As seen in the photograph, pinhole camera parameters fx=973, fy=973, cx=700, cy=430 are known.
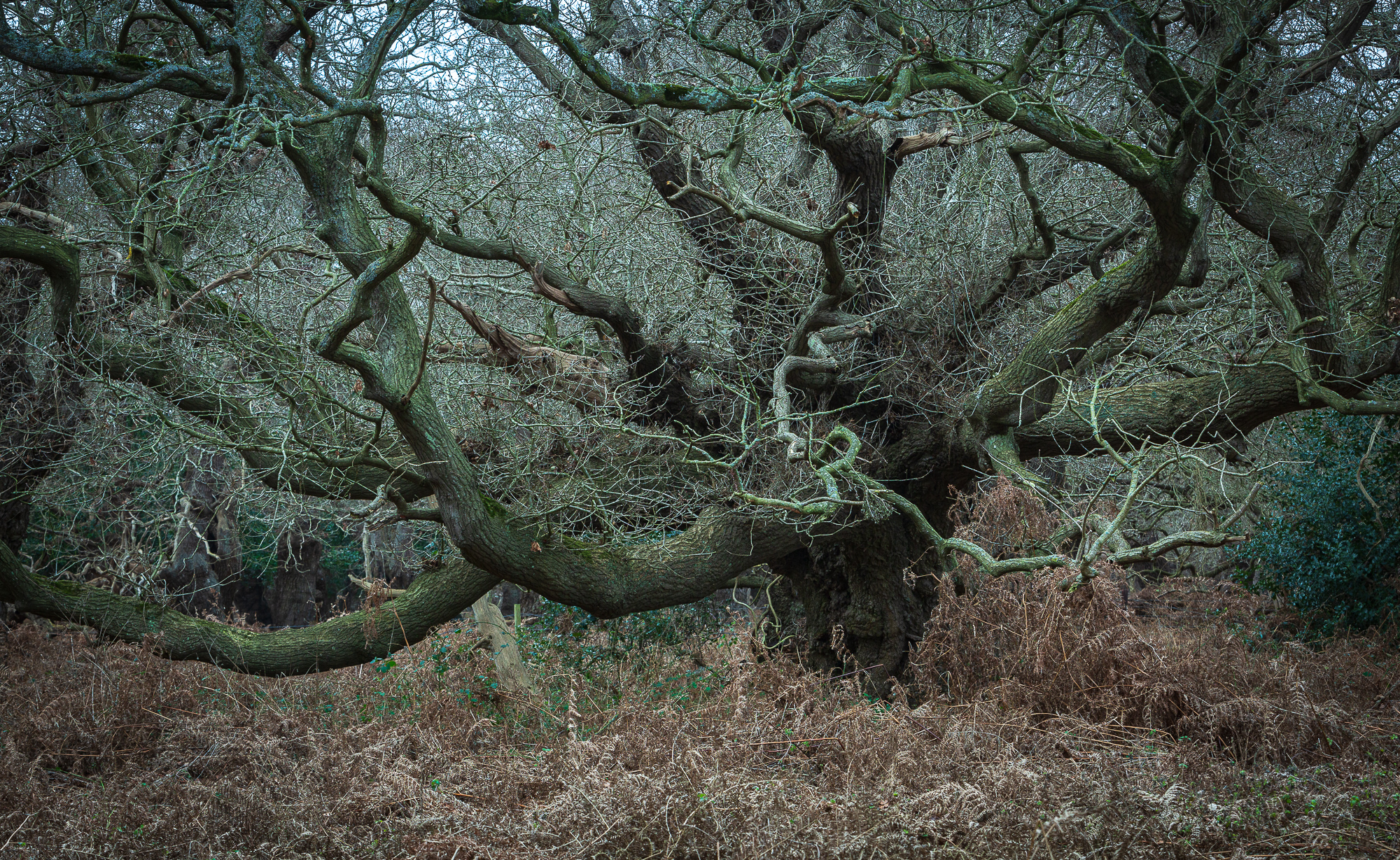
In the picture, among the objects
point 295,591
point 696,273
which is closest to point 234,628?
point 696,273

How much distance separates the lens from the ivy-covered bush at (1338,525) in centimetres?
1023

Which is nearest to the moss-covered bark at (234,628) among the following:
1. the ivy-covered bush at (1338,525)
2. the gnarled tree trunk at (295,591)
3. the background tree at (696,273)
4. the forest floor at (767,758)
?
the background tree at (696,273)

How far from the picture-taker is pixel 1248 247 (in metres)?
8.25

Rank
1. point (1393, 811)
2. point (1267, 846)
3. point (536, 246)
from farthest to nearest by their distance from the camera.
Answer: point (536, 246) → point (1393, 811) → point (1267, 846)

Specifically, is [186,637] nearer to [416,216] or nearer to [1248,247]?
[416,216]

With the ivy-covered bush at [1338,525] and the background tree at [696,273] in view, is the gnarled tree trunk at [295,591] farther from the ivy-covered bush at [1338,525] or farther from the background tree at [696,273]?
the ivy-covered bush at [1338,525]

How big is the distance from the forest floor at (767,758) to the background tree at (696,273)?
0.76 m

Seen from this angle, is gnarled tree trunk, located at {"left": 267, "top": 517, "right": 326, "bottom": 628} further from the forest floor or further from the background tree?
the background tree

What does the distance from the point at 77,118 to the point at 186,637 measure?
12.9 feet

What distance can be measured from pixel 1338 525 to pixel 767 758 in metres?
8.33

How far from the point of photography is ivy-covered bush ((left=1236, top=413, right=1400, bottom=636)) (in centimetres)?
1023

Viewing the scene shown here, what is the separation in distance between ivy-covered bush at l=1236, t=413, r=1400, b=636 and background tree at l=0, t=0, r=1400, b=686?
3.13 m

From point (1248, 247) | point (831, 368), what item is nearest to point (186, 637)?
point (831, 368)

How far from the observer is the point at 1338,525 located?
35.3 feet
